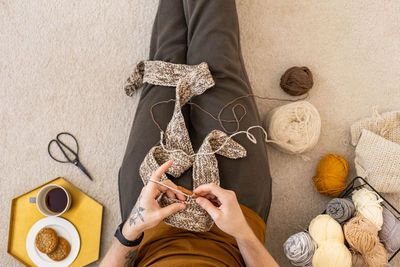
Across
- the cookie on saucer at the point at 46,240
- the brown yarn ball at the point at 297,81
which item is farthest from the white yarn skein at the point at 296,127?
the cookie on saucer at the point at 46,240

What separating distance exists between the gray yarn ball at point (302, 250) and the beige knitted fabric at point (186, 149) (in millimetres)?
335

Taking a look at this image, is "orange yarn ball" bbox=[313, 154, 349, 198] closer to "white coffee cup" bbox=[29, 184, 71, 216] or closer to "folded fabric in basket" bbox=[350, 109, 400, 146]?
"folded fabric in basket" bbox=[350, 109, 400, 146]

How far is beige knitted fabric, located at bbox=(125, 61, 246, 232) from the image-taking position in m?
0.70

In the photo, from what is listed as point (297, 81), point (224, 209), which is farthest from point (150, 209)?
point (297, 81)

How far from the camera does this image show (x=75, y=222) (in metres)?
0.99

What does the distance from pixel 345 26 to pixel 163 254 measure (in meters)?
1.10

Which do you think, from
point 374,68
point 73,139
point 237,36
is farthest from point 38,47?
point 374,68

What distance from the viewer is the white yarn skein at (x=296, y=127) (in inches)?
38.7

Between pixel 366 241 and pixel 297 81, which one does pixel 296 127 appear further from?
pixel 366 241

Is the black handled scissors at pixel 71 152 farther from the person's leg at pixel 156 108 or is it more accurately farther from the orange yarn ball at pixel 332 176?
the orange yarn ball at pixel 332 176

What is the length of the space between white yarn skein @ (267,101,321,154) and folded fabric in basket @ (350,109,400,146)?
0.58 ft

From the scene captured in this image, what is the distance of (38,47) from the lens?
1.14 meters

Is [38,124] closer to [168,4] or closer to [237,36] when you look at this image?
[168,4]

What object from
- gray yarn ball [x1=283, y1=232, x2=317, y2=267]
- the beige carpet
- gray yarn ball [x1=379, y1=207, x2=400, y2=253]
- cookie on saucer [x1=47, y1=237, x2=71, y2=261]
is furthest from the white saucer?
gray yarn ball [x1=379, y1=207, x2=400, y2=253]
